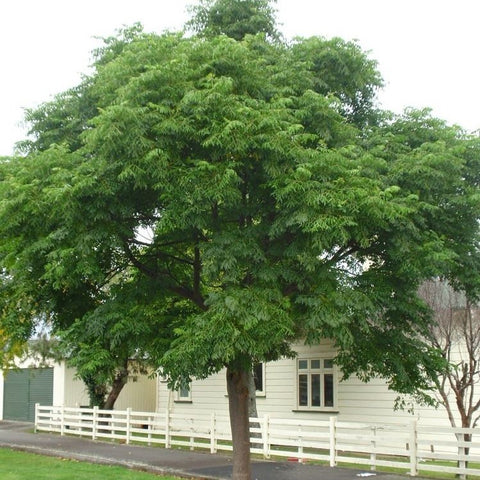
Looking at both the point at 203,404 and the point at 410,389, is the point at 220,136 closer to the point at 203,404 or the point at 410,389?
the point at 410,389

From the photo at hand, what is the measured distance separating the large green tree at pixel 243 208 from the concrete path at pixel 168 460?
288cm

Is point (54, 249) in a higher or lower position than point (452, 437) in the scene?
higher

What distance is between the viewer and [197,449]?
19.1 metres

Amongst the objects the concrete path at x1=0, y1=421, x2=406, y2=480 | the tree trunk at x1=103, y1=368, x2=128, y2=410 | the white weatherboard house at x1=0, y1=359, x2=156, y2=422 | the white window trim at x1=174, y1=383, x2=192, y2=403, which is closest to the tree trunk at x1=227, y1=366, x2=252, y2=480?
the concrete path at x1=0, y1=421, x2=406, y2=480

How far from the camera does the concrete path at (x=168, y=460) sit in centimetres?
1436

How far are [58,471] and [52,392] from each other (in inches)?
645

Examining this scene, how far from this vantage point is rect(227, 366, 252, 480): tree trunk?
11938mm

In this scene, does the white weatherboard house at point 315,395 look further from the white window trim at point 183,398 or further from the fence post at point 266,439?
the fence post at point 266,439

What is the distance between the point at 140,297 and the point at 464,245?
5.24 meters

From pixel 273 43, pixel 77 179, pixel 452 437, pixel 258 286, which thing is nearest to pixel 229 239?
pixel 258 286

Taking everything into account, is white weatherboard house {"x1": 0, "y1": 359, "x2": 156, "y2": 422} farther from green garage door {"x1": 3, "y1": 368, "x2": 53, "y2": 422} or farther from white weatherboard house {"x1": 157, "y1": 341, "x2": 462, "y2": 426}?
white weatherboard house {"x1": 157, "y1": 341, "x2": 462, "y2": 426}

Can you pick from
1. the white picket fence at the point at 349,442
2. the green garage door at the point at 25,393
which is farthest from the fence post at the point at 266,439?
the green garage door at the point at 25,393

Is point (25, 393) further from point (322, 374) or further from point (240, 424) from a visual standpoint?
point (240, 424)

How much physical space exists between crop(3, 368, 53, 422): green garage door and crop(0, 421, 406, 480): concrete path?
8.43 m
